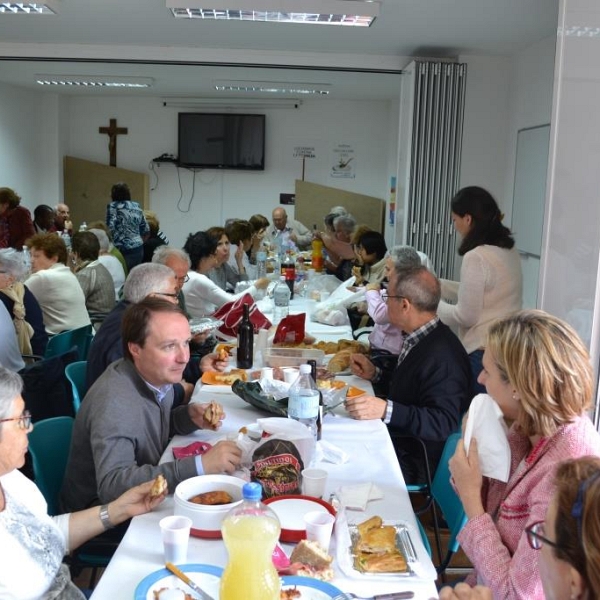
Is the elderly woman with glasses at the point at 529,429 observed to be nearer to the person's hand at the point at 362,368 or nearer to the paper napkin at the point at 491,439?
the paper napkin at the point at 491,439

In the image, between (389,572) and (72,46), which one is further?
(72,46)

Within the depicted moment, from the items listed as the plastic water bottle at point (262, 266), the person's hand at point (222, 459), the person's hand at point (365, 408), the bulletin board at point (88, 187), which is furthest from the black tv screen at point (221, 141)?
the person's hand at point (222, 459)

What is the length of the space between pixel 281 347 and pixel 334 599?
2565mm

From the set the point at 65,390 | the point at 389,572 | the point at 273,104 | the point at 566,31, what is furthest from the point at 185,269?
the point at 273,104

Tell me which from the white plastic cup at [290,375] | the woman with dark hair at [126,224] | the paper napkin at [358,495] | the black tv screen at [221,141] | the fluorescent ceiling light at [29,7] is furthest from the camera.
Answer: the black tv screen at [221,141]

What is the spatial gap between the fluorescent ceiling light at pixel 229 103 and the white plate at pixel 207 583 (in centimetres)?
1028

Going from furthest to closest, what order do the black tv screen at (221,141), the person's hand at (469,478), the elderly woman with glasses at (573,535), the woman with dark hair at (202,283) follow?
1. the black tv screen at (221,141)
2. the woman with dark hair at (202,283)
3. the person's hand at (469,478)
4. the elderly woman with glasses at (573,535)

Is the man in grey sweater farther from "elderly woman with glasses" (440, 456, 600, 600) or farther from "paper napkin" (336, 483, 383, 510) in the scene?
"elderly woman with glasses" (440, 456, 600, 600)

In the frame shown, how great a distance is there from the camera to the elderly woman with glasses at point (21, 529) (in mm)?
1741

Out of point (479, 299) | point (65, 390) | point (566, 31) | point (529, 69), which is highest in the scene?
point (529, 69)

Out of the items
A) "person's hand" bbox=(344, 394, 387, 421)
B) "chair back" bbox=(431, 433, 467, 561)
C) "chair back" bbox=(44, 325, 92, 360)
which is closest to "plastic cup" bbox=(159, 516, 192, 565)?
"chair back" bbox=(431, 433, 467, 561)

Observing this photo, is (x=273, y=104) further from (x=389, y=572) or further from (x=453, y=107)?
(x=389, y=572)

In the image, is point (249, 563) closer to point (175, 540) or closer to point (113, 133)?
point (175, 540)

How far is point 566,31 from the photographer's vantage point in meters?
3.05
